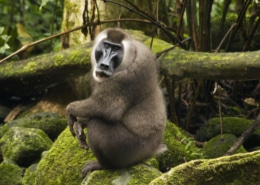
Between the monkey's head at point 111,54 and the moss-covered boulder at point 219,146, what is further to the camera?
the moss-covered boulder at point 219,146

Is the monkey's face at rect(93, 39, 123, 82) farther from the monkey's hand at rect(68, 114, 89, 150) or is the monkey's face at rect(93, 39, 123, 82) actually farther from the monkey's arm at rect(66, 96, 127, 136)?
the monkey's hand at rect(68, 114, 89, 150)

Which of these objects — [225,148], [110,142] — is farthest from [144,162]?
[225,148]

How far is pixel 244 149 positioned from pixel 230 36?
161 centimetres

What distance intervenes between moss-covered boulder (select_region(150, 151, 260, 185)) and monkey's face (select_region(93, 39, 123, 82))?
157 cm

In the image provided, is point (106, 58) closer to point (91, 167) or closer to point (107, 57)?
point (107, 57)

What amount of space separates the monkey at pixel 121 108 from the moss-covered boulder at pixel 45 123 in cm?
193

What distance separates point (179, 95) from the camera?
8.15 metres

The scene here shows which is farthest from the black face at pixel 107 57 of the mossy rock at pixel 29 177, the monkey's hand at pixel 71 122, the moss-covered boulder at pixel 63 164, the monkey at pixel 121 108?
the mossy rock at pixel 29 177

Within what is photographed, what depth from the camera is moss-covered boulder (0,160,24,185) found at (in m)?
6.72

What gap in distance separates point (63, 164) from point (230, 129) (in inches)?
96.4

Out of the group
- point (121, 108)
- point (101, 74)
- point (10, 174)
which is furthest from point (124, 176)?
point (10, 174)

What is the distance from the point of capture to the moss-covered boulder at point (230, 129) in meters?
7.52

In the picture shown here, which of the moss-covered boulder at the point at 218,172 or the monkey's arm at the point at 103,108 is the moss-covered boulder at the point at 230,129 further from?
the moss-covered boulder at the point at 218,172

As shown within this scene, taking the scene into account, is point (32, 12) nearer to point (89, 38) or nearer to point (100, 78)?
point (89, 38)
